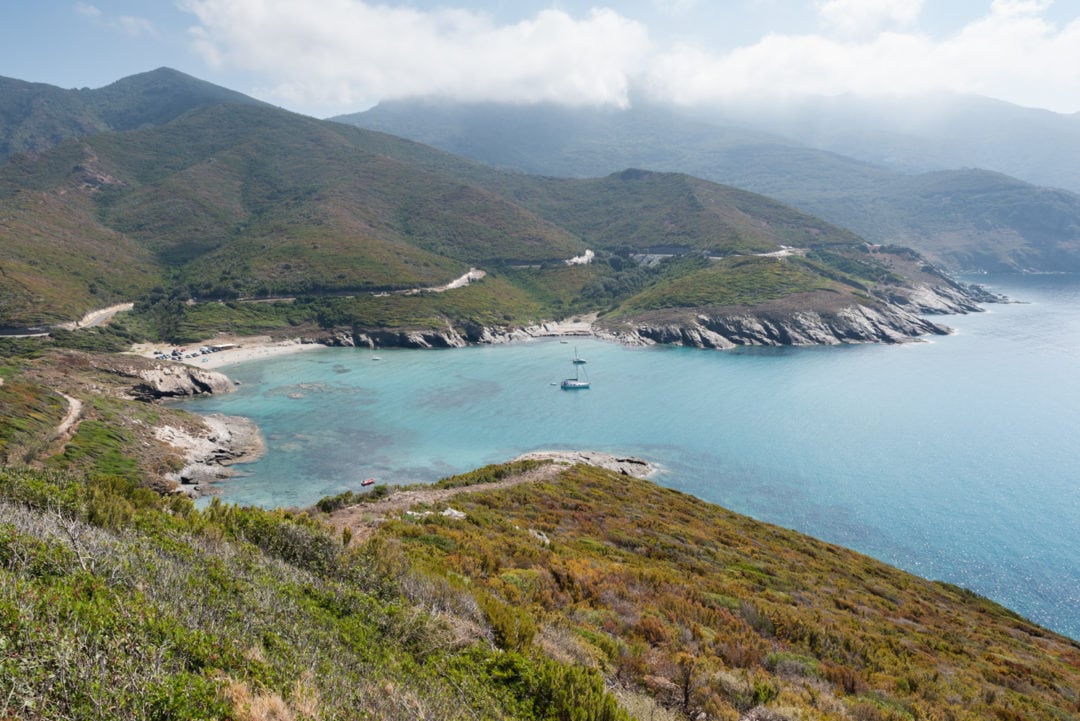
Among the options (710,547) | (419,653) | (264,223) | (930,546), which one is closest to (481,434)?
(710,547)

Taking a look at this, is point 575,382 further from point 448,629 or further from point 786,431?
point 448,629

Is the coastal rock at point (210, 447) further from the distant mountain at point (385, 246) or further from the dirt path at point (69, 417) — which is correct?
the distant mountain at point (385, 246)

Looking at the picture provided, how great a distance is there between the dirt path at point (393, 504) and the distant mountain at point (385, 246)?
69.4m

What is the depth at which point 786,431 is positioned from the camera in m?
54.4

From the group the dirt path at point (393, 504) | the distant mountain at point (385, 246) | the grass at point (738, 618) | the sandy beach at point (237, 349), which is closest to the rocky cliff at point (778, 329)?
the distant mountain at point (385, 246)

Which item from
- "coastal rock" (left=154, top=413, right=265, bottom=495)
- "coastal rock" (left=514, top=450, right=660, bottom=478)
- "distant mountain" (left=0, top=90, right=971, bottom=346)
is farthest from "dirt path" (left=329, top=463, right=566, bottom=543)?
"distant mountain" (left=0, top=90, right=971, bottom=346)

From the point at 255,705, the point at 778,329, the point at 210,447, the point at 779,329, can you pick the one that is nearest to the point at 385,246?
the point at 210,447

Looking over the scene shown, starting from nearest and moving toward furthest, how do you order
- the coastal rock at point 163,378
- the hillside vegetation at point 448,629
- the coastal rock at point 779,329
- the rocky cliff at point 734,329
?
the hillside vegetation at point 448,629
the coastal rock at point 163,378
the rocky cliff at point 734,329
the coastal rock at point 779,329

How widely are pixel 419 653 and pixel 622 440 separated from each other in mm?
44999

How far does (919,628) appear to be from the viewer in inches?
738

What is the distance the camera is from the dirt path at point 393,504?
19.3m

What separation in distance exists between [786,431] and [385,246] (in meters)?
98.4

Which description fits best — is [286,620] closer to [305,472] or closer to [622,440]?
[305,472]

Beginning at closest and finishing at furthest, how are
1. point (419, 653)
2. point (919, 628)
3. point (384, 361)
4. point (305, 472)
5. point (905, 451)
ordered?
1. point (419, 653)
2. point (919, 628)
3. point (305, 472)
4. point (905, 451)
5. point (384, 361)
